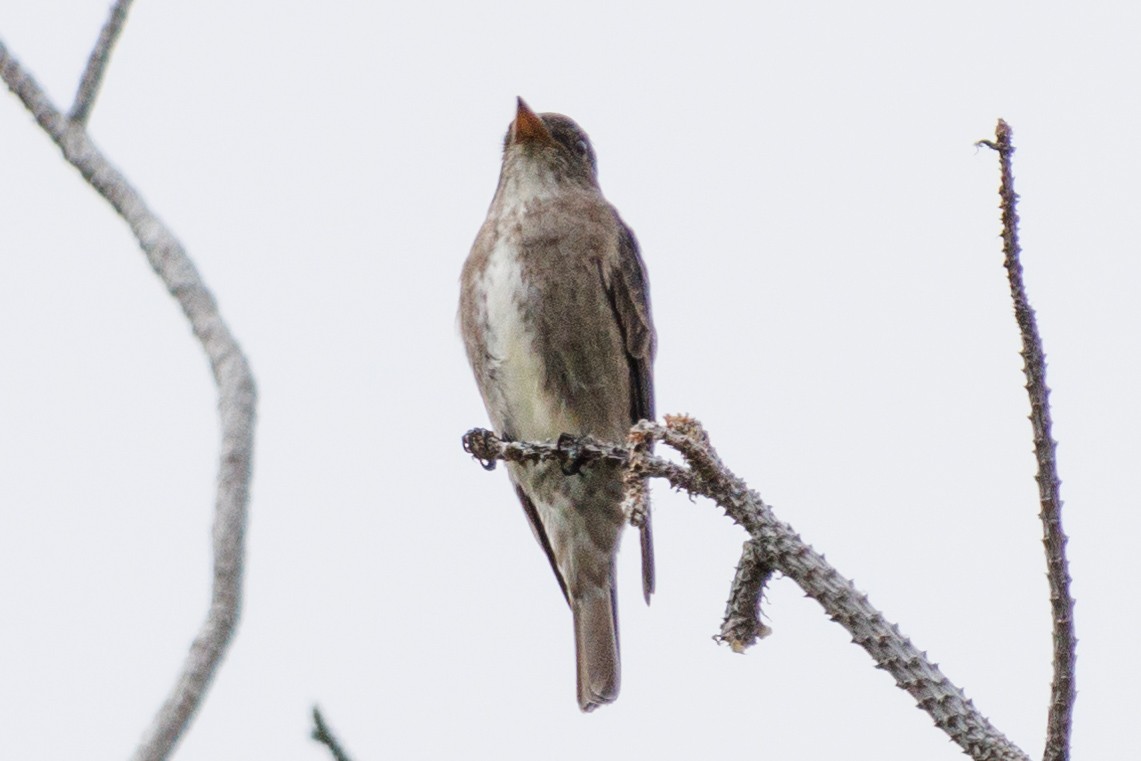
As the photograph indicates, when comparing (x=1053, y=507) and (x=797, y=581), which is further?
(x=797, y=581)

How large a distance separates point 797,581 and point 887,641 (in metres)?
0.24

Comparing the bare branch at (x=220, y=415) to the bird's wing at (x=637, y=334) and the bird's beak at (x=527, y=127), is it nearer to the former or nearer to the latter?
the bird's wing at (x=637, y=334)

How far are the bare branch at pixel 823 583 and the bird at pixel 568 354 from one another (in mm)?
2673

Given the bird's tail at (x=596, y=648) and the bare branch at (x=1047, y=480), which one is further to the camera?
the bird's tail at (x=596, y=648)

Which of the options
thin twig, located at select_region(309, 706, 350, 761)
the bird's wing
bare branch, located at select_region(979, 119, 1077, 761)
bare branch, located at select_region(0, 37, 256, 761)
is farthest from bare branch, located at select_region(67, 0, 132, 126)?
the bird's wing

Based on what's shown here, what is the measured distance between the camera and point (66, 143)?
2.85 m

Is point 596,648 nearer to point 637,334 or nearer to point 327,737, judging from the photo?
point 637,334

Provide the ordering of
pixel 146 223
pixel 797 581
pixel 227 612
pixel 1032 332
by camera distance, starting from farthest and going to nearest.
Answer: pixel 797 581
pixel 1032 332
pixel 146 223
pixel 227 612

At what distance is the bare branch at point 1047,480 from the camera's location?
102 inches

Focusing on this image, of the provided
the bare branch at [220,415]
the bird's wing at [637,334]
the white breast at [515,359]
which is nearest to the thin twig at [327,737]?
the bare branch at [220,415]

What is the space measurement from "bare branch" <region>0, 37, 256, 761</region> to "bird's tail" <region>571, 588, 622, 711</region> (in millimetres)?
3945

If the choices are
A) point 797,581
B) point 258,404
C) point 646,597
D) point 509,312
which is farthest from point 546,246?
point 258,404

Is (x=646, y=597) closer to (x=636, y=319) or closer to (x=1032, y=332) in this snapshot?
(x=636, y=319)

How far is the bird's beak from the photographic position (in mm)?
6867
